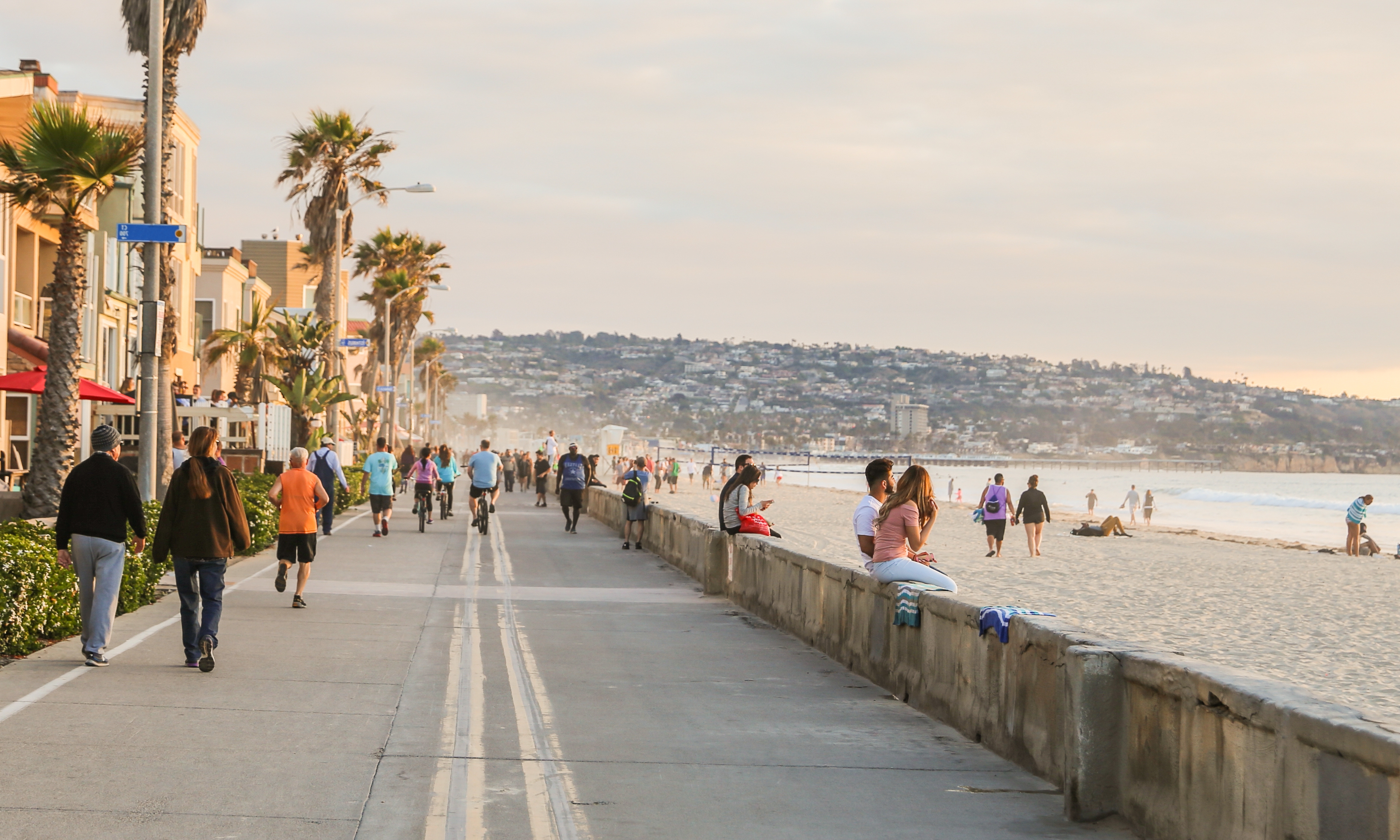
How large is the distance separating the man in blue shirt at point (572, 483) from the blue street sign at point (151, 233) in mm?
13791

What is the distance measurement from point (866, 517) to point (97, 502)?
6130 mm

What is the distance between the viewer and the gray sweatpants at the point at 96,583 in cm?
988

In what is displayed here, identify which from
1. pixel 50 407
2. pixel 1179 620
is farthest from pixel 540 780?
pixel 50 407

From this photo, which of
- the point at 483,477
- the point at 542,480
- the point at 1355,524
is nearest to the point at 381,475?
the point at 483,477

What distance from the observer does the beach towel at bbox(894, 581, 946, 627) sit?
960 centimetres

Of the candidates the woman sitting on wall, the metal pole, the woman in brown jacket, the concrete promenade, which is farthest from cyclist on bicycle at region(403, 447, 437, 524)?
the woman in brown jacket

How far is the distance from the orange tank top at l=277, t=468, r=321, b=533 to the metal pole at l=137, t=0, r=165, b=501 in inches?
131

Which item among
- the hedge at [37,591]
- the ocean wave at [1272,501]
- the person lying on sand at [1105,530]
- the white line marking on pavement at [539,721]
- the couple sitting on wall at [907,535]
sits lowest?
the ocean wave at [1272,501]

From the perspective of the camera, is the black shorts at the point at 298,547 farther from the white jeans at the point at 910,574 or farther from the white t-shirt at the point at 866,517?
the white jeans at the point at 910,574

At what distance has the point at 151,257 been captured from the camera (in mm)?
17062

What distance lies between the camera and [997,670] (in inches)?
314

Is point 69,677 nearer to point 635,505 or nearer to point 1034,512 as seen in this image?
point 635,505

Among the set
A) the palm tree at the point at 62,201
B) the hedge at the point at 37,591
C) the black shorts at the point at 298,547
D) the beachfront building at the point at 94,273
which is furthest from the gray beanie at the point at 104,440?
the beachfront building at the point at 94,273

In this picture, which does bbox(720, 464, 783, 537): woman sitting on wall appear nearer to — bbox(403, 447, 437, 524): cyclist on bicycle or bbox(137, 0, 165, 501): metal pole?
bbox(137, 0, 165, 501): metal pole
